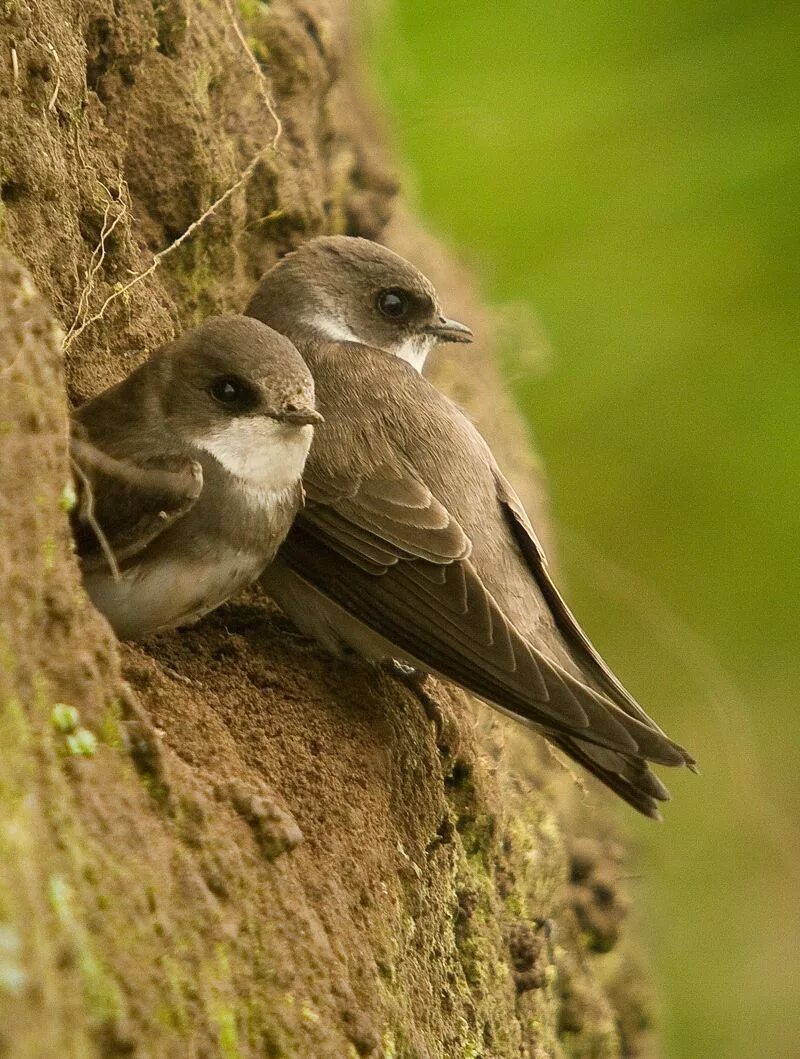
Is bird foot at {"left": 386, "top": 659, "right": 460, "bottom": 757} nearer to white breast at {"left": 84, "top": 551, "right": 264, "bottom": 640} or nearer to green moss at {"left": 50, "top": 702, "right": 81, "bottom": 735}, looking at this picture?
white breast at {"left": 84, "top": 551, "right": 264, "bottom": 640}

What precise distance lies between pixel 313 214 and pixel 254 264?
1.08ft

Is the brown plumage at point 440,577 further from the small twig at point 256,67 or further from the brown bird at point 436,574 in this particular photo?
the small twig at point 256,67

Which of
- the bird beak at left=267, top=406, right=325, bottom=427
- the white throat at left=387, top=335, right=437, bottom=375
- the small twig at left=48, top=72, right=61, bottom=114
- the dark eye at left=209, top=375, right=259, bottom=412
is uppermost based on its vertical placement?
the small twig at left=48, top=72, right=61, bottom=114

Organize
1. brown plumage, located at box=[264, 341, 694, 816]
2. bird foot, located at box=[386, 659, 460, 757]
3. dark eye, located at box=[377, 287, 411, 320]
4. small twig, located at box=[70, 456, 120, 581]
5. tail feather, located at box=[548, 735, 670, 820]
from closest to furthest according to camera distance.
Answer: small twig, located at box=[70, 456, 120, 581]
brown plumage, located at box=[264, 341, 694, 816]
tail feather, located at box=[548, 735, 670, 820]
bird foot, located at box=[386, 659, 460, 757]
dark eye, located at box=[377, 287, 411, 320]

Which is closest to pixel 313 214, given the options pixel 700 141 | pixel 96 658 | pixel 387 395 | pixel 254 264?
pixel 254 264

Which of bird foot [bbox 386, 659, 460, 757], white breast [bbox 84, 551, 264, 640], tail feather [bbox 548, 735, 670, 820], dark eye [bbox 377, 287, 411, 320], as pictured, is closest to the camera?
white breast [bbox 84, 551, 264, 640]

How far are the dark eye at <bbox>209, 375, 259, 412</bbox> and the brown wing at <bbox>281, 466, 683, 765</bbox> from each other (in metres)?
0.36

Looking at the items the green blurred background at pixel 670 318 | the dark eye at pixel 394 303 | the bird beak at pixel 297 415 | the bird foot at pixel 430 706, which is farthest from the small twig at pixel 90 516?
the green blurred background at pixel 670 318

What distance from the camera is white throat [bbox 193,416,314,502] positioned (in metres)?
3.30

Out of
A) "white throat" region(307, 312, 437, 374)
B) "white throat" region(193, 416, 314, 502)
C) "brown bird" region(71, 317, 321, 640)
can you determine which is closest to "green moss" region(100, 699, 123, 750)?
"brown bird" region(71, 317, 321, 640)

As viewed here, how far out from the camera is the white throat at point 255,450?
330 cm

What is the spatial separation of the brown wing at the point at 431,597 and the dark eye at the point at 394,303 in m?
0.88

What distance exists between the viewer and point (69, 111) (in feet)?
12.0

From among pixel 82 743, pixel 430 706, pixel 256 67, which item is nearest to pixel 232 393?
pixel 430 706
